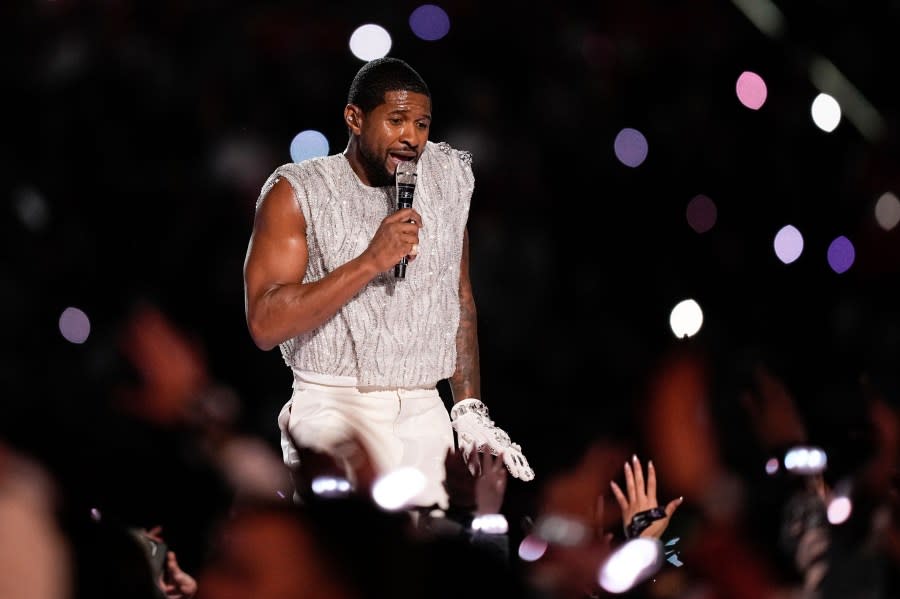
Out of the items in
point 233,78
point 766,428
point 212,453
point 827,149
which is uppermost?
point 233,78

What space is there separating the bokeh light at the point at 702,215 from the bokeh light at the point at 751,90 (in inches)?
16.7

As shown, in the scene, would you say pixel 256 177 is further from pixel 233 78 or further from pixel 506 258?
pixel 506 258

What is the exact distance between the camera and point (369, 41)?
4.53 m

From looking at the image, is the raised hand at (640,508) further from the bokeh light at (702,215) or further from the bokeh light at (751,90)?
the bokeh light at (751,90)

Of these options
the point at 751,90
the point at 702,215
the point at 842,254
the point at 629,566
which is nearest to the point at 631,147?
the point at 702,215

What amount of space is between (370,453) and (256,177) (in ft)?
7.26

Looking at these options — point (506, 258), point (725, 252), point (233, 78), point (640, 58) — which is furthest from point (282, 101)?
point (725, 252)

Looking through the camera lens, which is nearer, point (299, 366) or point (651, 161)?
point (299, 366)

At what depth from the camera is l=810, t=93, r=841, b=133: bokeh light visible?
4.57 meters

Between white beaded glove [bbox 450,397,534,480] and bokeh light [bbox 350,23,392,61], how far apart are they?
220 centimetres

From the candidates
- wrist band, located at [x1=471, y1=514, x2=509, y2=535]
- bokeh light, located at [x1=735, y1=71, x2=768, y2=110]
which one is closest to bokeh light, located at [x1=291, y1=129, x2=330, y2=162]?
bokeh light, located at [x1=735, y1=71, x2=768, y2=110]

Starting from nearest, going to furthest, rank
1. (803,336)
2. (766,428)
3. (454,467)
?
(766,428)
(454,467)
(803,336)

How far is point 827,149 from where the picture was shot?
476 cm

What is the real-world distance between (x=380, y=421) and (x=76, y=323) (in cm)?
213
